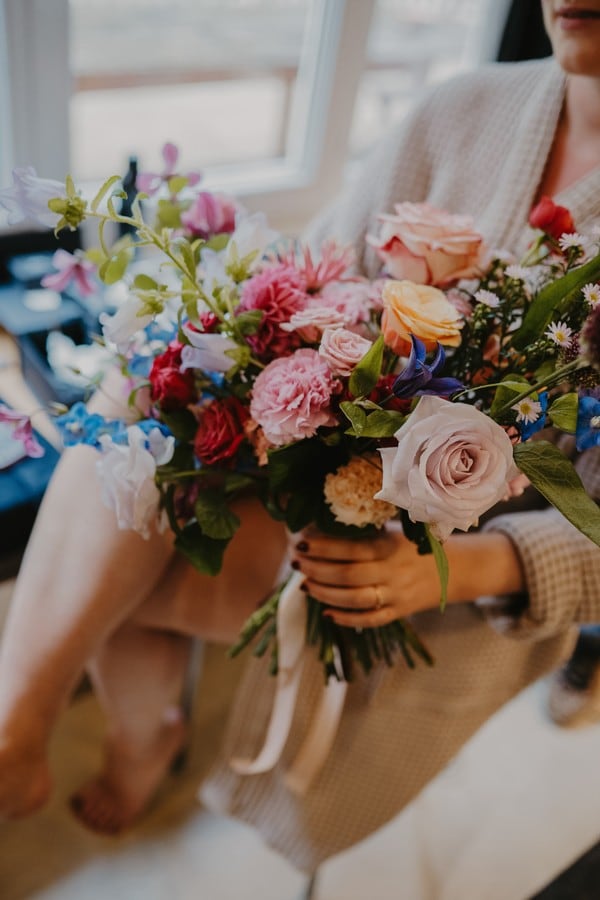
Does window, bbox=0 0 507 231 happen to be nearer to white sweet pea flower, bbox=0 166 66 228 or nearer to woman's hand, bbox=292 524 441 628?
white sweet pea flower, bbox=0 166 66 228

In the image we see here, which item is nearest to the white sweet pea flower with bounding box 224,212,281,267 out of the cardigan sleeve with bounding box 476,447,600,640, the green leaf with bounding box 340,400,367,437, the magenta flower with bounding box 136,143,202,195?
the magenta flower with bounding box 136,143,202,195

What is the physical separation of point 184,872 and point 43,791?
0.44 m

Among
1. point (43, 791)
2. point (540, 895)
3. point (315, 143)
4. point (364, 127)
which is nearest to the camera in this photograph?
point (540, 895)

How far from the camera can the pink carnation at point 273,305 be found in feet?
2.24

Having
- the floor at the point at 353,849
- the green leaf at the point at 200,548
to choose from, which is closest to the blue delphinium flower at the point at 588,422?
the green leaf at the point at 200,548

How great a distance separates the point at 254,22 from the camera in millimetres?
1569

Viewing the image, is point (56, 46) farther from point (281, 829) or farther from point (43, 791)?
point (281, 829)

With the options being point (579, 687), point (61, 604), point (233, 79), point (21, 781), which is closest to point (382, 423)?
point (61, 604)

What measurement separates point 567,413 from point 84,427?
0.42m

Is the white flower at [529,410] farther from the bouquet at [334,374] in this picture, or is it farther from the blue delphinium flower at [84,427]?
the blue delphinium flower at [84,427]

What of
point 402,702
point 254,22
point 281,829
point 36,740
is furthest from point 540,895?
point 254,22

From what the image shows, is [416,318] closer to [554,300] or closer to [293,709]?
[554,300]

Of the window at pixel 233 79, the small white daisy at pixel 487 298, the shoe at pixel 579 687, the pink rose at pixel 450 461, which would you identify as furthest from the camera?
the window at pixel 233 79

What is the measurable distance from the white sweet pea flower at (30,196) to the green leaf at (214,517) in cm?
27
